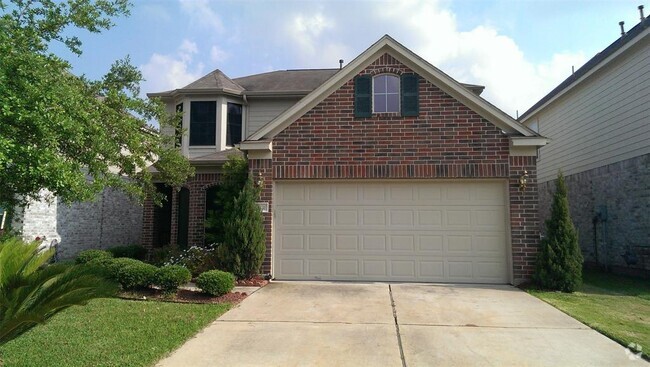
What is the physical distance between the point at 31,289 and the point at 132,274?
409 cm

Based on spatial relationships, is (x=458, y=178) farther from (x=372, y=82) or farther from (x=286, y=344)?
(x=286, y=344)

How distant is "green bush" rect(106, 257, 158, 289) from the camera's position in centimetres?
820

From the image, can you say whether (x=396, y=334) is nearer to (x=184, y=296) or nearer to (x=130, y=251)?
(x=184, y=296)

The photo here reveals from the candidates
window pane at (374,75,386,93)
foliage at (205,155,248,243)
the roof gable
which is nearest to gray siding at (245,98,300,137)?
foliage at (205,155,248,243)

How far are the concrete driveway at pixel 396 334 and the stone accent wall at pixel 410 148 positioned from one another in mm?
2379

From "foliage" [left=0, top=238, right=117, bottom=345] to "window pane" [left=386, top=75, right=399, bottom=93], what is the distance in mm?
7594

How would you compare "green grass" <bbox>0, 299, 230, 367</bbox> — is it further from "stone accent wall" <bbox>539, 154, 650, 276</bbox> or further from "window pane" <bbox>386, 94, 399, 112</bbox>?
"stone accent wall" <bbox>539, 154, 650, 276</bbox>

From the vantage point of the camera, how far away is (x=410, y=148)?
9.84 meters

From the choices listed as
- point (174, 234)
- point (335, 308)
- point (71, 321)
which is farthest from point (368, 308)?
point (174, 234)

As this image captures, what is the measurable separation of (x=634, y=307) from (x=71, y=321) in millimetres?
9472

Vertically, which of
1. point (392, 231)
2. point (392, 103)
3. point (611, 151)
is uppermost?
point (392, 103)

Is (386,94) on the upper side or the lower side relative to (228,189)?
upper

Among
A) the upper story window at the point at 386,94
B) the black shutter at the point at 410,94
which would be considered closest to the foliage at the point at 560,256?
the black shutter at the point at 410,94

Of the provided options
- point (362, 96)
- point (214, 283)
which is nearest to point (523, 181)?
point (362, 96)
